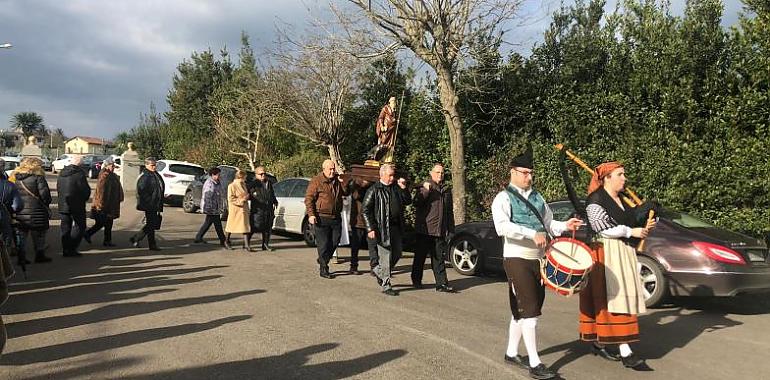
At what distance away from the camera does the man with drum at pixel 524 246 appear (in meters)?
4.54

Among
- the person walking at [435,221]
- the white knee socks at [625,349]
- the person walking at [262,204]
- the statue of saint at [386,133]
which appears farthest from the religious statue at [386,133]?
the white knee socks at [625,349]

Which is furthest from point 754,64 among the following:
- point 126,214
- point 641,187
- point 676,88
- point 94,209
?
point 126,214

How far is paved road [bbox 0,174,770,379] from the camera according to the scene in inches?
182

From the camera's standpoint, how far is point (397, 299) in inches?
285

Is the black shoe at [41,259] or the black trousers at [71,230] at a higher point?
the black trousers at [71,230]

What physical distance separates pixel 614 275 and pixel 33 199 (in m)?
8.33

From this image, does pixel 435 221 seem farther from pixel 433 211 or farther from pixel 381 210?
pixel 381 210

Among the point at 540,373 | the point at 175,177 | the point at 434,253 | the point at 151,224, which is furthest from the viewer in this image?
the point at 175,177

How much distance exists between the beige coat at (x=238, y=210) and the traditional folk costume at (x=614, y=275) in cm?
756

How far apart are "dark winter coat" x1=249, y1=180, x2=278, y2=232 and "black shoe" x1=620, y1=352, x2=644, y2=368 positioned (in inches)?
304

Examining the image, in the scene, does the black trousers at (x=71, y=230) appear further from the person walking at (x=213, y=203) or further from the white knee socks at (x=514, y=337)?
the white knee socks at (x=514, y=337)

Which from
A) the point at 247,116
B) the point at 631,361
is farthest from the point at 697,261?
the point at 247,116

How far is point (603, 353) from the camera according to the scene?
5.14m

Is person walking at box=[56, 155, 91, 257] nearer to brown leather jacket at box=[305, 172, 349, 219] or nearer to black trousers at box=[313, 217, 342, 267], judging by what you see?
brown leather jacket at box=[305, 172, 349, 219]
